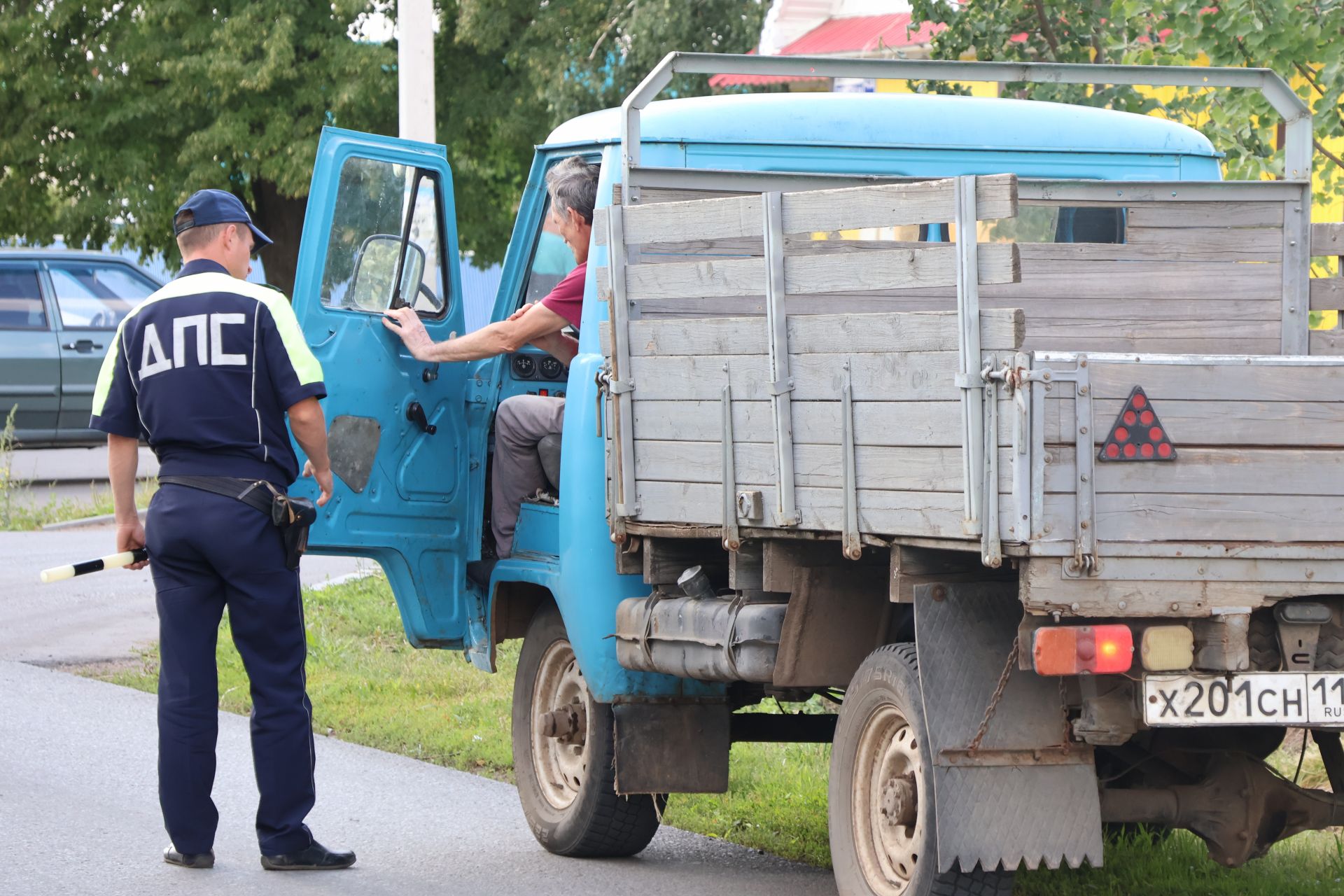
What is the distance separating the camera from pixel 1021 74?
19.1 feet

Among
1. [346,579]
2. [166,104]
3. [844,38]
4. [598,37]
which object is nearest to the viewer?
[346,579]

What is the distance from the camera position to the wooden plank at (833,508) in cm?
433

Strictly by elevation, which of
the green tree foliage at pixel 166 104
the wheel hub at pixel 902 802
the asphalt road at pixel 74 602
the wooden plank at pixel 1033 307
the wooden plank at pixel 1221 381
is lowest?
the asphalt road at pixel 74 602

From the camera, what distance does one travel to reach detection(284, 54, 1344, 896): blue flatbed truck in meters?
4.18

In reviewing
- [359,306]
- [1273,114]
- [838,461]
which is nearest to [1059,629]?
[838,461]

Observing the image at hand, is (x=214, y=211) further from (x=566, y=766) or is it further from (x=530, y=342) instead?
(x=566, y=766)

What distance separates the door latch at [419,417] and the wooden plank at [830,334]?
123 centimetres

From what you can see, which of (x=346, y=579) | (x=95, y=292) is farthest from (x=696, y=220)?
(x=95, y=292)

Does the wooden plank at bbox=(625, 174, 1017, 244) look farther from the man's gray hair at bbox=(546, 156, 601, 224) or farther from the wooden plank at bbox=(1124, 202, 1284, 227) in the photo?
the wooden plank at bbox=(1124, 202, 1284, 227)

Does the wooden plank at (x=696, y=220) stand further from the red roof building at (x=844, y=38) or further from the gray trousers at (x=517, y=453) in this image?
the red roof building at (x=844, y=38)

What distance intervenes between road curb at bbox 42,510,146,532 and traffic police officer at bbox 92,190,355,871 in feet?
30.8

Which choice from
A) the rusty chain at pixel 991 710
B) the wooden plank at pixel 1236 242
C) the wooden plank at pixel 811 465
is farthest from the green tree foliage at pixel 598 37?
the rusty chain at pixel 991 710

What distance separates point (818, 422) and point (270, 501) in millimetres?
1805

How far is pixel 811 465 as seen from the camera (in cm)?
479
